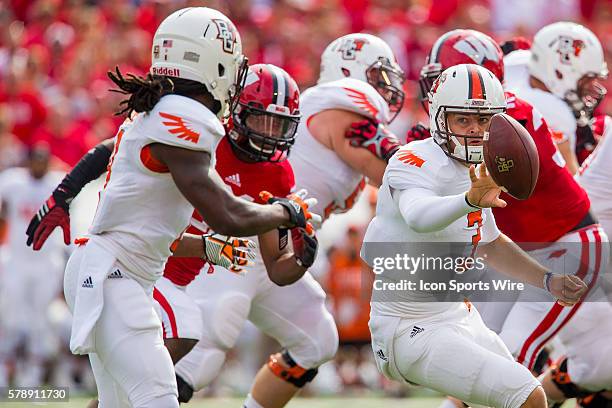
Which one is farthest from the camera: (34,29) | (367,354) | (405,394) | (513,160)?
(34,29)

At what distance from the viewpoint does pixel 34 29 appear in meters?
12.2

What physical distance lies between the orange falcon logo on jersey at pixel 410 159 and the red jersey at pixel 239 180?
1.15m

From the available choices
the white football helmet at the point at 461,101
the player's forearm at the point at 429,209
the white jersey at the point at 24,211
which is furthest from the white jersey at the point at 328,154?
the white jersey at the point at 24,211

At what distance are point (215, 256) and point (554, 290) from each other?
1.42m

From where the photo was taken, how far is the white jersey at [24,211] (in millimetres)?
10148

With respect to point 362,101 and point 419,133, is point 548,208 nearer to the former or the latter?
point 419,133

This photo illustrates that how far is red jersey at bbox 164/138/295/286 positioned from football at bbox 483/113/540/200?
157 cm

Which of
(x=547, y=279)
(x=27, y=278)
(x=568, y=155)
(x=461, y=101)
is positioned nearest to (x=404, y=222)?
(x=461, y=101)

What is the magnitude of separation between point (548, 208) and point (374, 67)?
1399 mm

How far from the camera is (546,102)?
662 cm

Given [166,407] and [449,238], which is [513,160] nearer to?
[449,238]

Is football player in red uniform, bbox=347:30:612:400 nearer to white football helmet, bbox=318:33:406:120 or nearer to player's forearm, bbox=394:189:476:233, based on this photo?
white football helmet, bbox=318:33:406:120

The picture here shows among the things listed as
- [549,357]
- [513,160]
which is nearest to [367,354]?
[549,357]

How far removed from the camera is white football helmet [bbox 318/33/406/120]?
6879 millimetres
